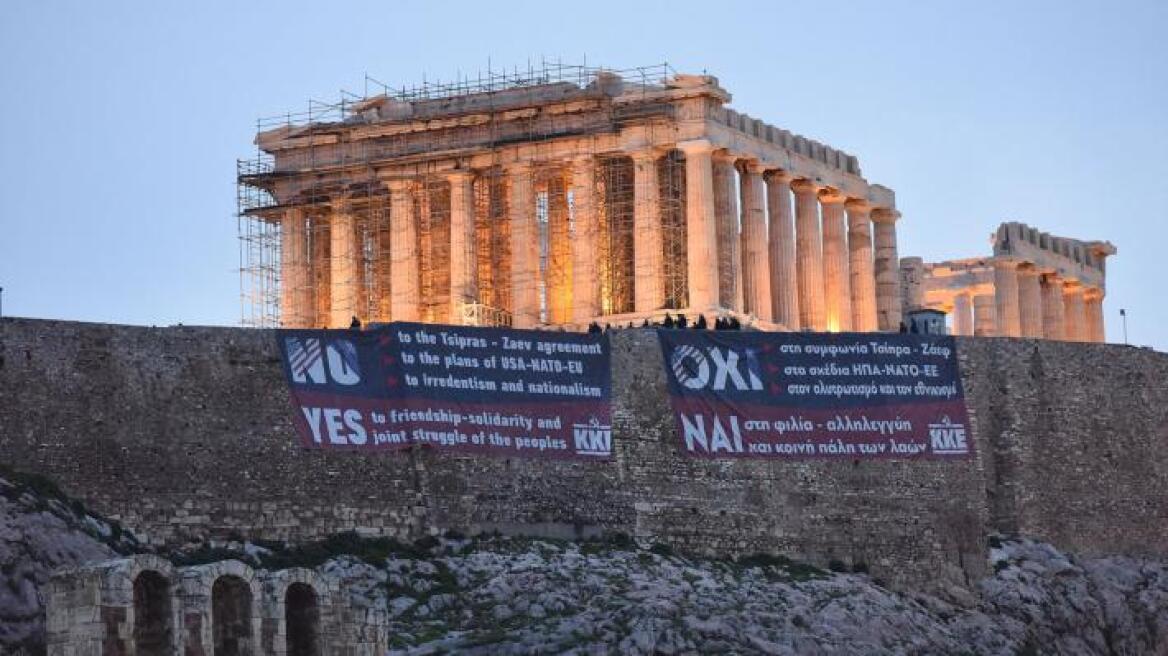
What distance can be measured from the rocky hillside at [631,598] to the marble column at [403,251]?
75.6 feet

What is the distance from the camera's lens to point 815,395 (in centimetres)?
7700

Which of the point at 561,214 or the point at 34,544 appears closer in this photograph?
the point at 34,544

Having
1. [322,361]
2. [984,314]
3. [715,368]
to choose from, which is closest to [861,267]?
[984,314]

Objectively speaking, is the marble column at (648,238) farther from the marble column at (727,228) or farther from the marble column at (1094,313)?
the marble column at (1094,313)

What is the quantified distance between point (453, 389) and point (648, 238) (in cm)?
1971

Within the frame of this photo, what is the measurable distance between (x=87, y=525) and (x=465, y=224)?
103 feet

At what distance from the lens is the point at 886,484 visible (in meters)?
76.8

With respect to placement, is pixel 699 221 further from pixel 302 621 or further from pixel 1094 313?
pixel 302 621

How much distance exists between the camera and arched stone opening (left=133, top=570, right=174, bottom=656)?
55.1 metres

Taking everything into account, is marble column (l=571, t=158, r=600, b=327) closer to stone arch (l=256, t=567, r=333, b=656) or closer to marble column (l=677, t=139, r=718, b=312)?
marble column (l=677, t=139, r=718, b=312)

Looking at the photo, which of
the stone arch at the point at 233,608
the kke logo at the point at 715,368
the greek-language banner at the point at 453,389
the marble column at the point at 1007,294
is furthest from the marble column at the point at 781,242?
the stone arch at the point at 233,608

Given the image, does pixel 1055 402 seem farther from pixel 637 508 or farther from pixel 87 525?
pixel 87 525

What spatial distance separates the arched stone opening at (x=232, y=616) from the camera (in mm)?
57000

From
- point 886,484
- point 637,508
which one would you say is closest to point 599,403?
point 637,508
